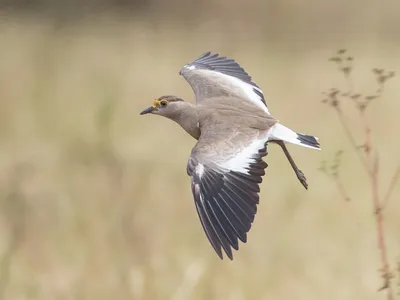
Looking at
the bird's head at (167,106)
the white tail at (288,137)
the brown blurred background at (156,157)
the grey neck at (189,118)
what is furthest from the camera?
the brown blurred background at (156,157)

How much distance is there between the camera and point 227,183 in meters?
3.49

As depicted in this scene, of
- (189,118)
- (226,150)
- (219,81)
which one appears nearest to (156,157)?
(219,81)

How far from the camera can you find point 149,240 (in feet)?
15.6

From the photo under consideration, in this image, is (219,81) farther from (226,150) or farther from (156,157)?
(156,157)

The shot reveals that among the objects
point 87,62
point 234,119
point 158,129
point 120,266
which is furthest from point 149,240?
point 87,62

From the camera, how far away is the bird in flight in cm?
330

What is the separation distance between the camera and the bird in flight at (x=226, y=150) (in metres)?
3.30

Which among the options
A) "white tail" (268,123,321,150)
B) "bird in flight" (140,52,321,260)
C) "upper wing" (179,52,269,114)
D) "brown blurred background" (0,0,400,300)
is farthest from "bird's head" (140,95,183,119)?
"white tail" (268,123,321,150)

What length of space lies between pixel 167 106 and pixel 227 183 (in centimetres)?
91

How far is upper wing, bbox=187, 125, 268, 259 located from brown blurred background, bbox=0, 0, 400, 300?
0.66 metres

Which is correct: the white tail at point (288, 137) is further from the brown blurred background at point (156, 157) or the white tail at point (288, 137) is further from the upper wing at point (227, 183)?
the brown blurred background at point (156, 157)

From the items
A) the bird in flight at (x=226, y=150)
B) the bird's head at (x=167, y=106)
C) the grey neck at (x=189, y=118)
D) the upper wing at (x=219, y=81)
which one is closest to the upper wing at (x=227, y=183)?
the bird in flight at (x=226, y=150)

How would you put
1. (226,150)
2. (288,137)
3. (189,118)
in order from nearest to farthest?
(226,150) < (288,137) < (189,118)

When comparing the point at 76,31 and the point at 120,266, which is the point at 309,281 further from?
the point at 76,31
